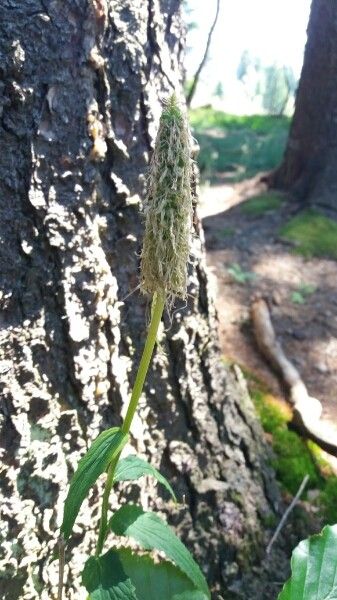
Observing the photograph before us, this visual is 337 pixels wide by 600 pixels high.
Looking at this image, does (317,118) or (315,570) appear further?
(317,118)

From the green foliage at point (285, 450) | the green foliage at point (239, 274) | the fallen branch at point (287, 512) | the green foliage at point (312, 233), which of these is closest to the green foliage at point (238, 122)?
the green foliage at point (312, 233)

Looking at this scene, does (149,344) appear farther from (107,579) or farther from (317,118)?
(317,118)

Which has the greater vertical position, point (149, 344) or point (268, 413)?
point (149, 344)

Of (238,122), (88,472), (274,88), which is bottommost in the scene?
(88,472)

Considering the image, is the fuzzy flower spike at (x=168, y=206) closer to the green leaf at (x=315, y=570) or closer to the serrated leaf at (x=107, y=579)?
the serrated leaf at (x=107, y=579)

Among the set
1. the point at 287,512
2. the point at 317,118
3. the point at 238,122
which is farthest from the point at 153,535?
the point at 238,122
